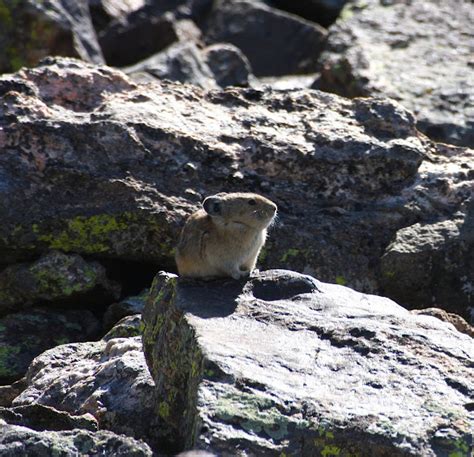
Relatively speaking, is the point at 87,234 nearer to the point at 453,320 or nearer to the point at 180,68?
the point at 453,320

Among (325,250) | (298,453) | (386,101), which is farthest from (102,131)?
(298,453)

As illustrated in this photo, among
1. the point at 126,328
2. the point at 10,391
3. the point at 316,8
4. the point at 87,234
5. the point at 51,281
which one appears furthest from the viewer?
the point at 316,8

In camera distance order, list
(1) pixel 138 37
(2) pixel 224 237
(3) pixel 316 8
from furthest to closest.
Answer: (3) pixel 316 8, (1) pixel 138 37, (2) pixel 224 237

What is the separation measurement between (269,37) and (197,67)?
423cm

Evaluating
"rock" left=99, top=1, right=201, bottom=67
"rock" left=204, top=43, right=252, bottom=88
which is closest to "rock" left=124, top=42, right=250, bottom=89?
"rock" left=204, top=43, right=252, bottom=88

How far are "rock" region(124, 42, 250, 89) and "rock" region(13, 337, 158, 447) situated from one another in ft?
27.8

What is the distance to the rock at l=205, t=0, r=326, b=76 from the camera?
21828mm

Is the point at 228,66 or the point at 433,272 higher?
the point at 433,272

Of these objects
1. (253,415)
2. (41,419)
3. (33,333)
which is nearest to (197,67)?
(33,333)

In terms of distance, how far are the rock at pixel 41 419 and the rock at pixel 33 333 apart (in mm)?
2661

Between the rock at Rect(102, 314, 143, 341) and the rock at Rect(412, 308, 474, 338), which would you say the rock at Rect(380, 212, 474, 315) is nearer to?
the rock at Rect(412, 308, 474, 338)

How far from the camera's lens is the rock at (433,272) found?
11.1 metres

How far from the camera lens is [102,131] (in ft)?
37.9

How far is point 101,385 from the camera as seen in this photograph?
8.62 m
